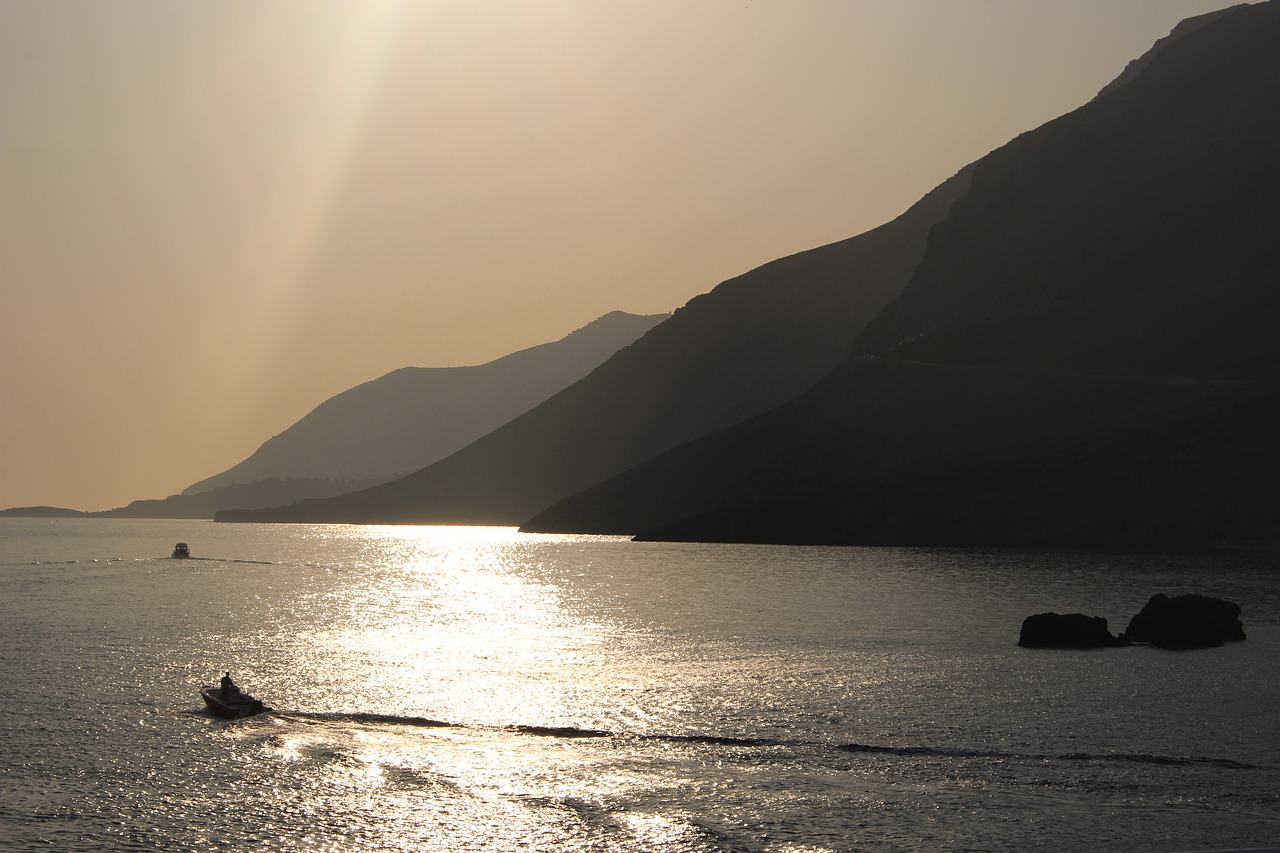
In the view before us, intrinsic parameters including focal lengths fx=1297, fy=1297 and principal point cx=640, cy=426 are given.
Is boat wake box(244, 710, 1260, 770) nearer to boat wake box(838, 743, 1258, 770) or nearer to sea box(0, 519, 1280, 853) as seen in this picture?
boat wake box(838, 743, 1258, 770)

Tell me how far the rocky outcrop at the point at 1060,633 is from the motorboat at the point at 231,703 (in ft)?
145

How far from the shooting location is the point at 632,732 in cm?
4622

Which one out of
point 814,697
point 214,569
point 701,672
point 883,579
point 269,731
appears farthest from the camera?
point 214,569

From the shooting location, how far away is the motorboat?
4950 centimetres

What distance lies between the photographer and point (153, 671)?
6294 centimetres

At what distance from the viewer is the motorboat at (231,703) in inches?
1949

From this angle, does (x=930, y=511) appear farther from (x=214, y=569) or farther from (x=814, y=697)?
(x=814, y=697)

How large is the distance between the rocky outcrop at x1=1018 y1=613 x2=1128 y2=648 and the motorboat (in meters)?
44.2

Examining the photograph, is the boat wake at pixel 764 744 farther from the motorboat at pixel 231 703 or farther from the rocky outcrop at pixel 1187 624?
the rocky outcrop at pixel 1187 624

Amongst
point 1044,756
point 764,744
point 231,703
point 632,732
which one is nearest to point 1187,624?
point 1044,756

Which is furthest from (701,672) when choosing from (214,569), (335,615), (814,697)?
(214,569)

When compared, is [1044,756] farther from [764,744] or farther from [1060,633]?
[1060,633]

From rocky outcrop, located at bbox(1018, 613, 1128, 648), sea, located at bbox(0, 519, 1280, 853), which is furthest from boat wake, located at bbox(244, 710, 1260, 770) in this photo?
rocky outcrop, located at bbox(1018, 613, 1128, 648)

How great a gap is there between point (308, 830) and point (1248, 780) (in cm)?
2700
